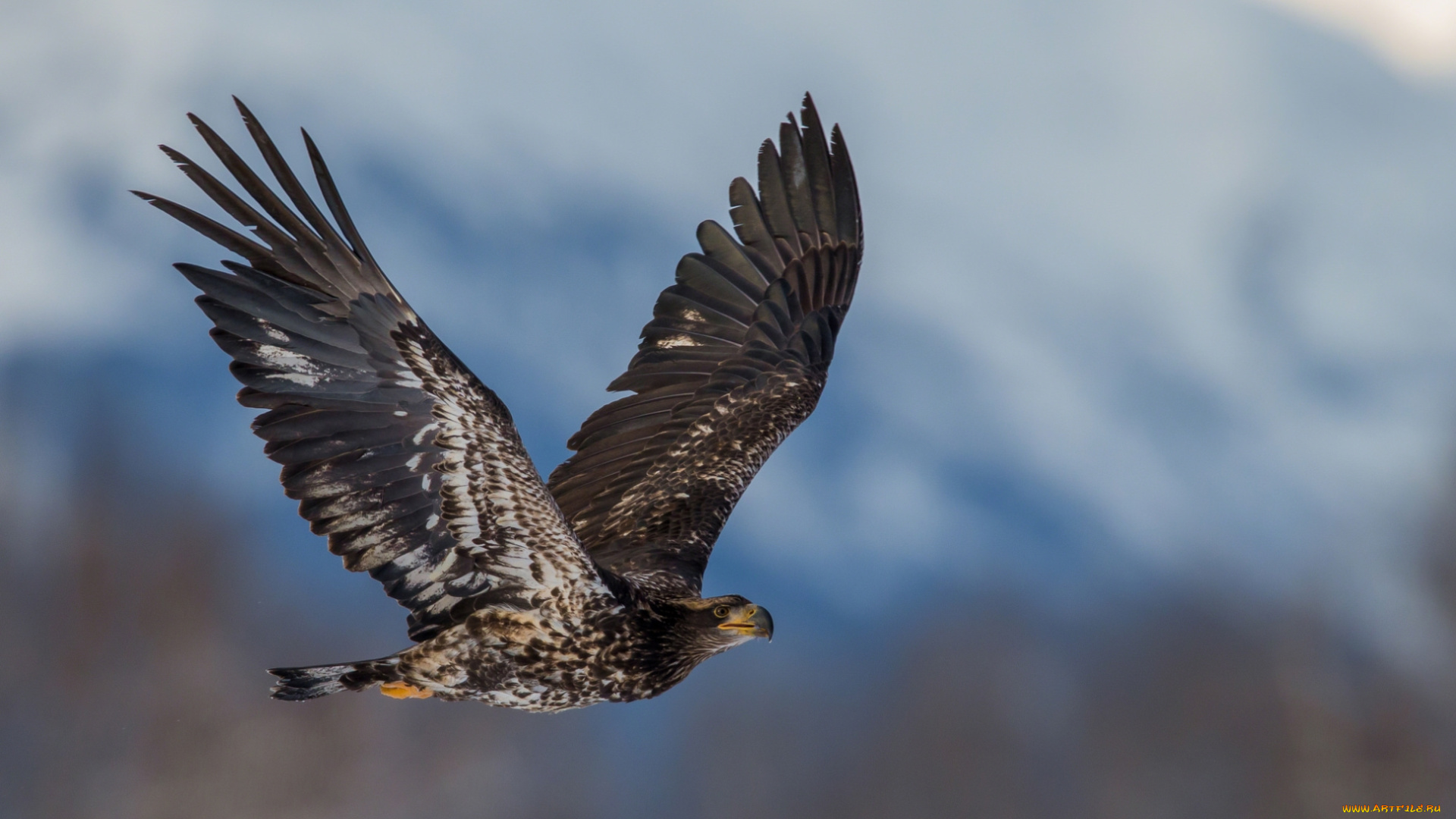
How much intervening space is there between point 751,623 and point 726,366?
3188mm

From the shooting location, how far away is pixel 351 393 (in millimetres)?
7934

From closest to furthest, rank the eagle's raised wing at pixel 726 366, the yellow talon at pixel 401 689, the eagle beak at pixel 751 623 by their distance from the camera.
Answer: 1. the eagle beak at pixel 751 623
2. the yellow talon at pixel 401 689
3. the eagle's raised wing at pixel 726 366

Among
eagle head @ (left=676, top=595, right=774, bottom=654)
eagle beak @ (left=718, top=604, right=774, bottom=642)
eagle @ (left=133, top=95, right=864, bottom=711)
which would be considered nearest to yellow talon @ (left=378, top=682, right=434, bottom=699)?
eagle @ (left=133, top=95, right=864, bottom=711)

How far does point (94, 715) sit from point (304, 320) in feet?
98.2

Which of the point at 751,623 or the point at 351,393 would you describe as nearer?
the point at 351,393

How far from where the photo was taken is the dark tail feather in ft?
28.0

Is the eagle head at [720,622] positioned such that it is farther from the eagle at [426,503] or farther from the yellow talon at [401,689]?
the yellow talon at [401,689]

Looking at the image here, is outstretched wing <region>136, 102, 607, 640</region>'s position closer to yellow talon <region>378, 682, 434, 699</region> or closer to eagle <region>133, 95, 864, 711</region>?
eagle <region>133, 95, 864, 711</region>

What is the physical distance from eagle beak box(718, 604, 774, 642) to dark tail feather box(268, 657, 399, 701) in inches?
73.5

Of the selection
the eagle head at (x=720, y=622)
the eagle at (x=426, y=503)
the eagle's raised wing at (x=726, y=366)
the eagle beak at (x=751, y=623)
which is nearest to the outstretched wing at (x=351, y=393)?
the eagle at (x=426, y=503)

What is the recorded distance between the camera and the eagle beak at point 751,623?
8461 millimetres

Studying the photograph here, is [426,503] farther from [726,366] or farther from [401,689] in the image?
[726,366]

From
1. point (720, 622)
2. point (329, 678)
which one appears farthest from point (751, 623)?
point (329, 678)

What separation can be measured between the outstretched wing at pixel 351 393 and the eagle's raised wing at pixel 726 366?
78.4 inches
